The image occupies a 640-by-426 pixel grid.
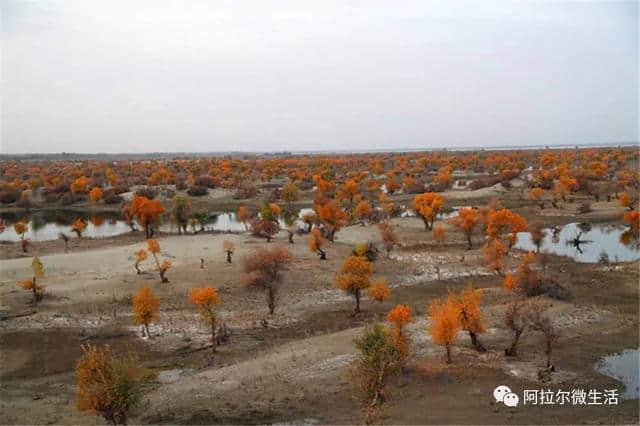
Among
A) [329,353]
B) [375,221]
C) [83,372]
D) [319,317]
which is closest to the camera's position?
[83,372]

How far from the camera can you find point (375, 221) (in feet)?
196

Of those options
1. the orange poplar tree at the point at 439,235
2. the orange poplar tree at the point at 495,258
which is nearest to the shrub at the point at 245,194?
the orange poplar tree at the point at 439,235

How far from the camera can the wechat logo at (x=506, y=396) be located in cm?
2097

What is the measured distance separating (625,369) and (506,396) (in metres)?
6.96

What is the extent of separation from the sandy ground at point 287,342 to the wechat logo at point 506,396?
0.46m

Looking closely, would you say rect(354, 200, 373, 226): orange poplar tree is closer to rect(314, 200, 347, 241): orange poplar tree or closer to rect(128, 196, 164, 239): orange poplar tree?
rect(314, 200, 347, 241): orange poplar tree

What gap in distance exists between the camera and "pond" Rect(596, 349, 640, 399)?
2233cm

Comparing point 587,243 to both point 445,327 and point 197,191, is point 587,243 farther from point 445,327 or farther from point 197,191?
point 197,191

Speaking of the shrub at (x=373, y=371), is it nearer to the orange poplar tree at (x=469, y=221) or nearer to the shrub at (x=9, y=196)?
the orange poplar tree at (x=469, y=221)

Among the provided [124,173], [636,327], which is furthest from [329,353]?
[124,173]

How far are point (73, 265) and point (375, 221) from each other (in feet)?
101

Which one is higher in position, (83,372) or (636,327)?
(83,372)

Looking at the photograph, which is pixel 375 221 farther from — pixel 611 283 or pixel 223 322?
pixel 223 322

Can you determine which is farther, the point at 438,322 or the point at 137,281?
the point at 137,281
